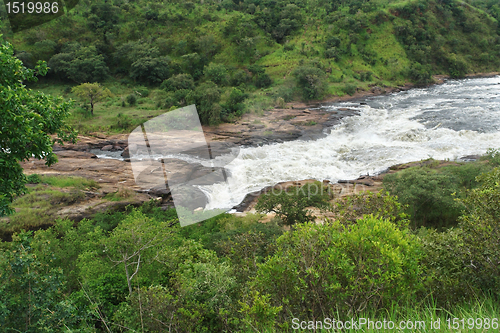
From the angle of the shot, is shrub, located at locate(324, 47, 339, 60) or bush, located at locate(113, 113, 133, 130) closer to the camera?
bush, located at locate(113, 113, 133, 130)

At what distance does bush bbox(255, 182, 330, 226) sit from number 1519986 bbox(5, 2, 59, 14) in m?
51.6

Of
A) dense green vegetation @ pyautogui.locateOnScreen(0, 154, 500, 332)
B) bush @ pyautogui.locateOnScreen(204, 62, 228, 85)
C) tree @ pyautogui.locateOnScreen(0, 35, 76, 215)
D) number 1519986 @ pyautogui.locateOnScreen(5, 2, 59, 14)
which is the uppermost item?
number 1519986 @ pyautogui.locateOnScreen(5, 2, 59, 14)

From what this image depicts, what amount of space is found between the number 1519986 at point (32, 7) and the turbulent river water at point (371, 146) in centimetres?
4453

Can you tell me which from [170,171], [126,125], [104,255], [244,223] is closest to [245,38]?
[126,125]

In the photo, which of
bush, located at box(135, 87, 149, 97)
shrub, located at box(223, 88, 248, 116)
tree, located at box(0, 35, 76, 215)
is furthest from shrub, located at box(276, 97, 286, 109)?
tree, located at box(0, 35, 76, 215)

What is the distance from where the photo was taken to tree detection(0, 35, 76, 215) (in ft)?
17.6

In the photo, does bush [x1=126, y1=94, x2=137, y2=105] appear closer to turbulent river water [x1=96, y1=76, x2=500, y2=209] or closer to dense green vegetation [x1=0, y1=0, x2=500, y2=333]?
dense green vegetation [x1=0, y1=0, x2=500, y2=333]

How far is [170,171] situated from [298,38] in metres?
41.0

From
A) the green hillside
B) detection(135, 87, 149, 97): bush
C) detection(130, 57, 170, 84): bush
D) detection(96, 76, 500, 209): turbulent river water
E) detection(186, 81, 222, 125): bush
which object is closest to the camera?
detection(96, 76, 500, 209): turbulent river water

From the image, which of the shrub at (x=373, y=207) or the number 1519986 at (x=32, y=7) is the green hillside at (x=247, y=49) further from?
the shrub at (x=373, y=207)

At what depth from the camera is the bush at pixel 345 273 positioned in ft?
15.2

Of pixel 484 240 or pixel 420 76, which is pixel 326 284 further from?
pixel 420 76

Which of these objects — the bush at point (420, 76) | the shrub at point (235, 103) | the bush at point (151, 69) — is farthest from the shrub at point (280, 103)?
the bush at point (420, 76)

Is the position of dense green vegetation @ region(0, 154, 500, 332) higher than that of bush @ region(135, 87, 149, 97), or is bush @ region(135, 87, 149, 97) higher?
dense green vegetation @ region(0, 154, 500, 332)
